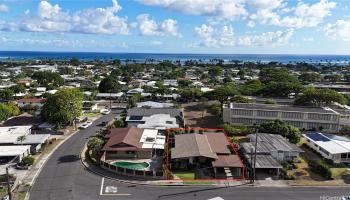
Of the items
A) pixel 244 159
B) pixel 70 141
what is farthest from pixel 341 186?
pixel 70 141

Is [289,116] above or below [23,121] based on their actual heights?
above

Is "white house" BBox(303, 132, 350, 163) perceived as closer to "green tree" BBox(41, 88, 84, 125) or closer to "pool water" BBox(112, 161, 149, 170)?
"pool water" BBox(112, 161, 149, 170)

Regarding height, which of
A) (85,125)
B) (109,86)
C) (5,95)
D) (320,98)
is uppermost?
(320,98)

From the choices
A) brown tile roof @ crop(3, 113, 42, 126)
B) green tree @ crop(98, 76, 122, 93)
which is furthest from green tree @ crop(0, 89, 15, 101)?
green tree @ crop(98, 76, 122, 93)

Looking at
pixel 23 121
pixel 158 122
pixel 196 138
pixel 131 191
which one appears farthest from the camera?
pixel 23 121

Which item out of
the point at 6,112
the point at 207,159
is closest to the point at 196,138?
the point at 207,159

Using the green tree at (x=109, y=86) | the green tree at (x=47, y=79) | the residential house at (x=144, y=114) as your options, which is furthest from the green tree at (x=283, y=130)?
the green tree at (x=47, y=79)

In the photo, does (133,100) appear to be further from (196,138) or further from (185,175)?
(185,175)

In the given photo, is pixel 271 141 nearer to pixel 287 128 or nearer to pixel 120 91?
pixel 287 128
